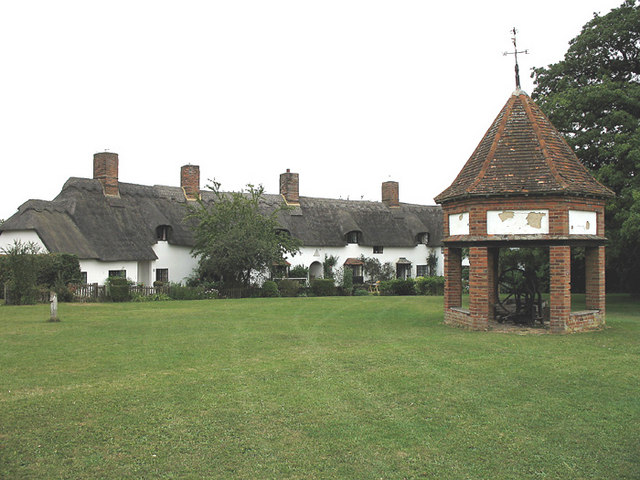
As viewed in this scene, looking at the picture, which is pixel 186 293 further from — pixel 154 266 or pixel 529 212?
pixel 529 212

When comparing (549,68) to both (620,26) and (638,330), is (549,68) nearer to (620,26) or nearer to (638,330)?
(620,26)

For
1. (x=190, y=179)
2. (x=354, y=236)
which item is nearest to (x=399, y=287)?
(x=354, y=236)

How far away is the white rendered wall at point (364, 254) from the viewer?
4205 cm

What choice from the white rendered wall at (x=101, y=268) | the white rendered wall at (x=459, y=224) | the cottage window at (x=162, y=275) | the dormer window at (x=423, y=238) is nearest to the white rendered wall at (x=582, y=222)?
the white rendered wall at (x=459, y=224)

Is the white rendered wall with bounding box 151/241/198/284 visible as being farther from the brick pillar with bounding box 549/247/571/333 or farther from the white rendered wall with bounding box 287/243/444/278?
the brick pillar with bounding box 549/247/571/333

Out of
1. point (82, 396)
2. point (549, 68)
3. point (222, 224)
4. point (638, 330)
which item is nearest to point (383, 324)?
point (638, 330)

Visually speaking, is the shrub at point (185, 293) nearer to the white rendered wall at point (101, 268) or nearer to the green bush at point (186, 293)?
the green bush at point (186, 293)

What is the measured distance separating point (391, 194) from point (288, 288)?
17043 mm

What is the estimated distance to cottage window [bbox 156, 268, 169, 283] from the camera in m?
36.7

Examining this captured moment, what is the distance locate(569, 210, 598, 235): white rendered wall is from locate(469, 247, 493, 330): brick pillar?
2.43 metres

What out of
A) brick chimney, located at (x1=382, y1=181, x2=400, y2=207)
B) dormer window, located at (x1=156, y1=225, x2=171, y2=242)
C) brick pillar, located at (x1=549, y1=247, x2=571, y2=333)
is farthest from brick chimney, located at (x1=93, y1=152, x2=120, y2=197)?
brick pillar, located at (x1=549, y1=247, x2=571, y2=333)

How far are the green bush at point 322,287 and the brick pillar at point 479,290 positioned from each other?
20872 millimetres

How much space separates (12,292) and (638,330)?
24222 millimetres

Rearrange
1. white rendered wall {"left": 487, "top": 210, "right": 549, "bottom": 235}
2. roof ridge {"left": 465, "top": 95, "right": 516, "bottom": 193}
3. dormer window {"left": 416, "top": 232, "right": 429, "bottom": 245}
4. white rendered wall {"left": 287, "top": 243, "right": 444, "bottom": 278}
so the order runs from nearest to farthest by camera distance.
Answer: white rendered wall {"left": 487, "top": 210, "right": 549, "bottom": 235}
roof ridge {"left": 465, "top": 95, "right": 516, "bottom": 193}
white rendered wall {"left": 287, "top": 243, "right": 444, "bottom": 278}
dormer window {"left": 416, "top": 232, "right": 429, "bottom": 245}
